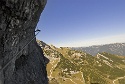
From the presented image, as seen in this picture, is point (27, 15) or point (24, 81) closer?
point (27, 15)

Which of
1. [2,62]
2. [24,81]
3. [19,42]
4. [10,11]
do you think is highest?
[10,11]

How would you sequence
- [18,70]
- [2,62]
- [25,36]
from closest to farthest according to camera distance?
[2,62] < [25,36] < [18,70]

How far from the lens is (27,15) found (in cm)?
2778

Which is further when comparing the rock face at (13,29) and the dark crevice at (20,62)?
the dark crevice at (20,62)

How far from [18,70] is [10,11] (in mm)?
16024

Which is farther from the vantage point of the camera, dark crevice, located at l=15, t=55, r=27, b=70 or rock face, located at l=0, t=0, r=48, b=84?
dark crevice, located at l=15, t=55, r=27, b=70

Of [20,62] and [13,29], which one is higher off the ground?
[13,29]

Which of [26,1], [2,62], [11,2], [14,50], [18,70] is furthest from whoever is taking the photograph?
[18,70]

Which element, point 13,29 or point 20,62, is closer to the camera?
point 13,29

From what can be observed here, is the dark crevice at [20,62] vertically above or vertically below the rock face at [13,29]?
below

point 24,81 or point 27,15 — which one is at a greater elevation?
point 27,15

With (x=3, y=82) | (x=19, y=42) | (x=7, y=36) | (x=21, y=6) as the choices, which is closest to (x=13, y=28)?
Answer: (x=7, y=36)

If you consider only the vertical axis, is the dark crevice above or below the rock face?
below

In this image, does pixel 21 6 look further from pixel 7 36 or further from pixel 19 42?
pixel 19 42
